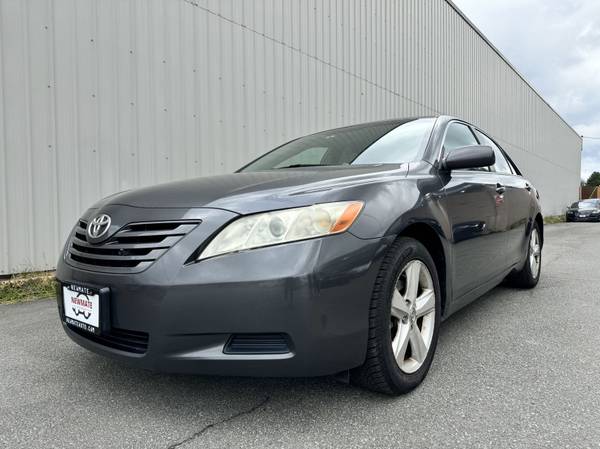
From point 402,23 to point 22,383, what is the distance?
11163 mm

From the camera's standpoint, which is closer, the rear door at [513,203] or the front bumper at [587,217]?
the rear door at [513,203]

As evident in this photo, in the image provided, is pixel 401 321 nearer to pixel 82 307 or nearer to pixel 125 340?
pixel 125 340

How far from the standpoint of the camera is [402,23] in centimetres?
1087

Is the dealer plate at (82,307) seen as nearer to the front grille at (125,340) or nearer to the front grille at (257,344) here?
the front grille at (125,340)

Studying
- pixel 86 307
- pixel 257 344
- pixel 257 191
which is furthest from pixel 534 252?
pixel 86 307

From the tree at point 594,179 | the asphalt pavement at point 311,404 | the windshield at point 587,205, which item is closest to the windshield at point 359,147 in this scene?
the asphalt pavement at point 311,404

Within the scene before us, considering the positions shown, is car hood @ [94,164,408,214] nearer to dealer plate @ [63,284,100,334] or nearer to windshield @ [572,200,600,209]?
dealer plate @ [63,284,100,334]

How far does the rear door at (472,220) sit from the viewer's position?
8.01 feet

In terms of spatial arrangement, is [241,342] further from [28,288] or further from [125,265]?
[28,288]

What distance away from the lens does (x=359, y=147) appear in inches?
106

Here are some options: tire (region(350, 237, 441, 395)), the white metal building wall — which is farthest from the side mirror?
the white metal building wall

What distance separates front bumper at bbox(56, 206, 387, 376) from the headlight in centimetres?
3

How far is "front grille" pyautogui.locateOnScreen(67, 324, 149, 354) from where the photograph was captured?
1651mm

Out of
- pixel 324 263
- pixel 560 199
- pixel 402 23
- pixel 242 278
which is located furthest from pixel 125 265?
pixel 560 199
